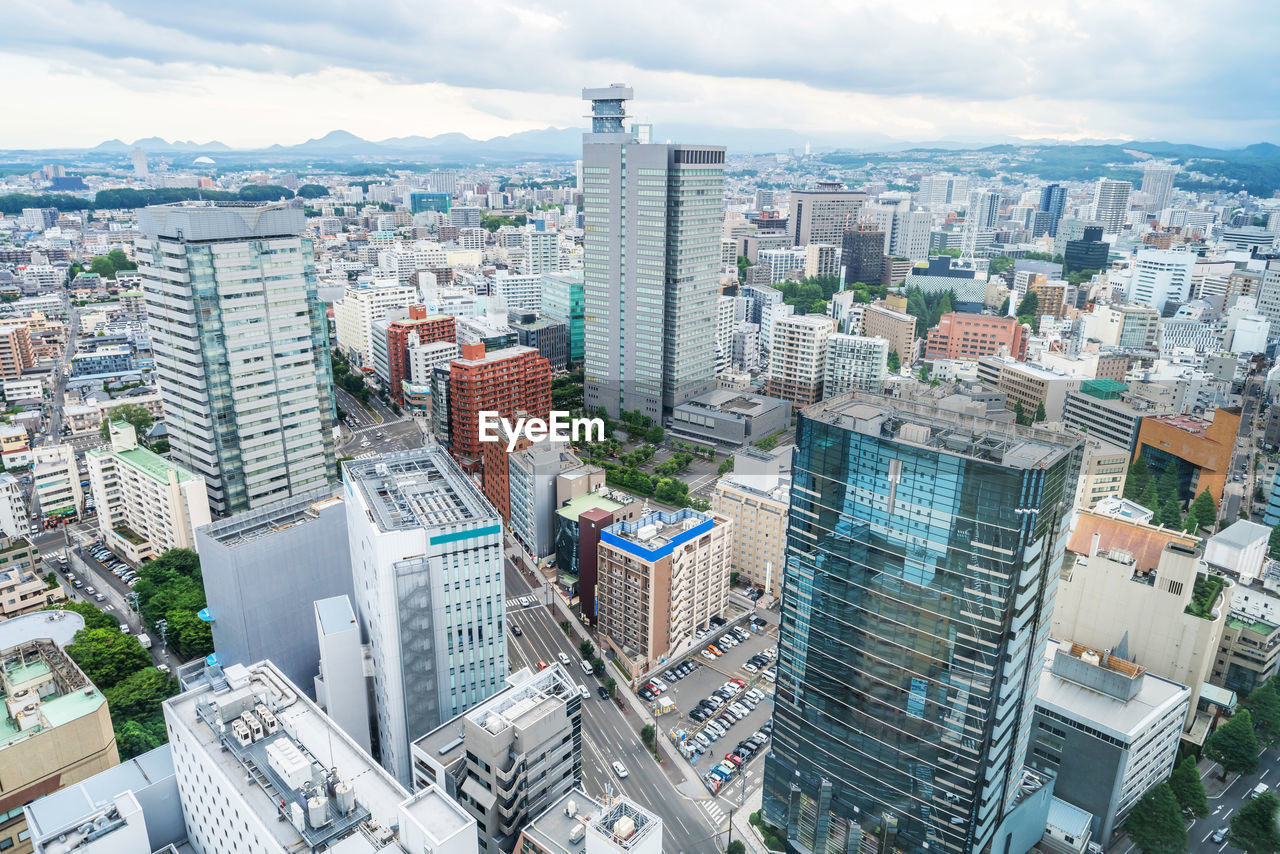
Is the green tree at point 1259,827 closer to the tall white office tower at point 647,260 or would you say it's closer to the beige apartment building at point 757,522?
the beige apartment building at point 757,522

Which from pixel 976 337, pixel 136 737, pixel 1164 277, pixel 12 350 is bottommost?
pixel 136 737

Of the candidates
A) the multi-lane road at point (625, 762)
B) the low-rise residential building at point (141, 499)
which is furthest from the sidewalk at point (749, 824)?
the low-rise residential building at point (141, 499)

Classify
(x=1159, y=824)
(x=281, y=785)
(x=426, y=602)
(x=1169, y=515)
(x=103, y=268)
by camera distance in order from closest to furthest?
(x=281, y=785), (x=426, y=602), (x=1159, y=824), (x=1169, y=515), (x=103, y=268)

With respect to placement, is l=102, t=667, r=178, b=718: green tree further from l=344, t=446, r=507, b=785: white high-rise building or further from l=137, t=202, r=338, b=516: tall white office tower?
l=137, t=202, r=338, b=516: tall white office tower

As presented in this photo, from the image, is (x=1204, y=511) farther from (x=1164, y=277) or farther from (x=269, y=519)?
(x=1164, y=277)

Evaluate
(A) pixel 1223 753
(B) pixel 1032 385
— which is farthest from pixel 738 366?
(A) pixel 1223 753

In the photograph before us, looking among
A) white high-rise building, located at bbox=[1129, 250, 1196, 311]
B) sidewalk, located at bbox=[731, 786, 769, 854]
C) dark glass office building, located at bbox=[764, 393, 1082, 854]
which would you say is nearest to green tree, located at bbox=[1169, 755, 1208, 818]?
dark glass office building, located at bbox=[764, 393, 1082, 854]

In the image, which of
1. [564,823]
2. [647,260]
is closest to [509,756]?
[564,823]
